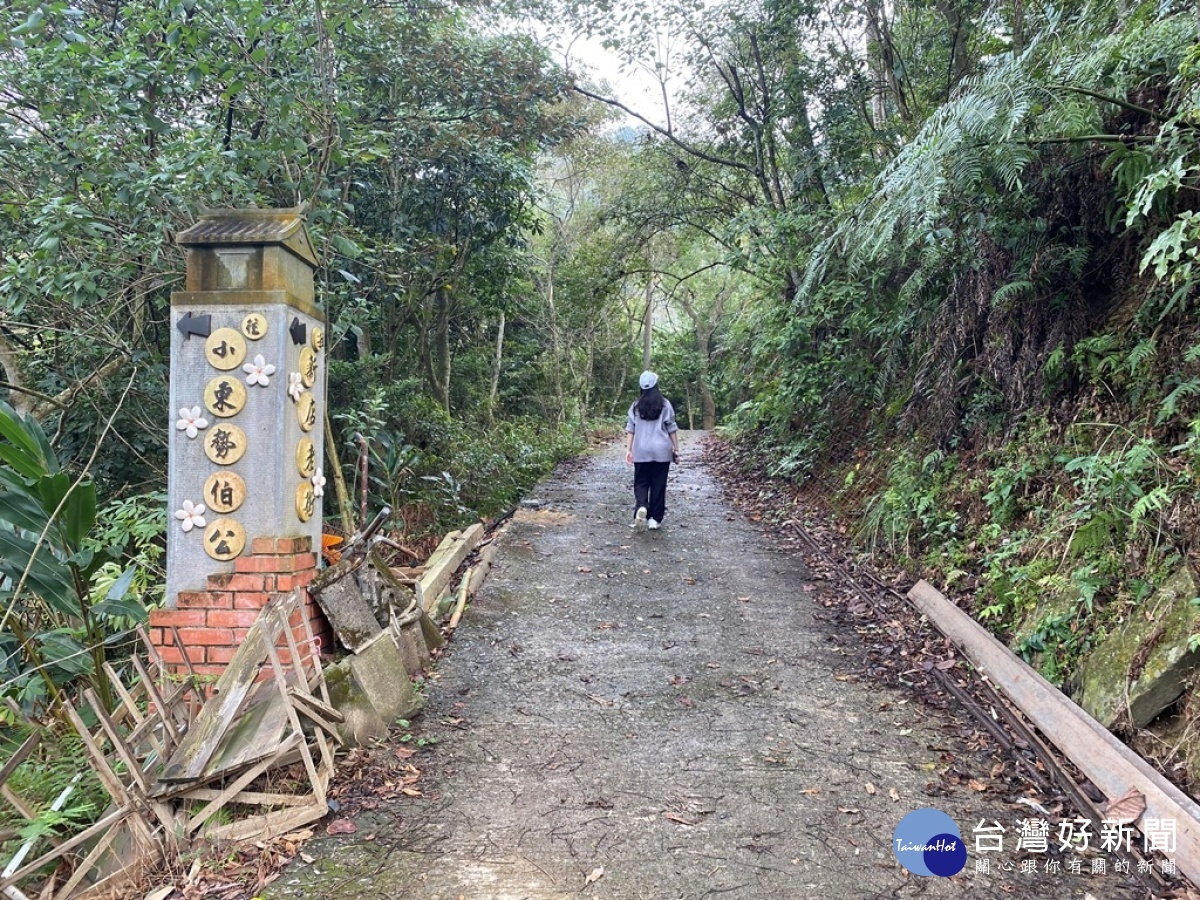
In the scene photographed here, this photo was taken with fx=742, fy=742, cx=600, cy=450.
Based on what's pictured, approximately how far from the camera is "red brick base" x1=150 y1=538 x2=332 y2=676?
3.59 meters

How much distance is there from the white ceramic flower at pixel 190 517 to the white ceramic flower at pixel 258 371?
675 mm

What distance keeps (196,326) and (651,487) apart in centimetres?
516

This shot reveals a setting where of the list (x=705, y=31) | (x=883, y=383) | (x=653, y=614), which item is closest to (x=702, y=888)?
(x=653, y=614)

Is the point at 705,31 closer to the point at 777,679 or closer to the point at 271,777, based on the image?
the point at 777,679

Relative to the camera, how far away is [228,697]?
3246mm

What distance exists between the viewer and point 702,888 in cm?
268

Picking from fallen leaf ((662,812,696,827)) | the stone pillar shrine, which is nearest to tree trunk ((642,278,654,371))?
the stone pillar shrine

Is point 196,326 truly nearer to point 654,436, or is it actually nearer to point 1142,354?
point 654,436

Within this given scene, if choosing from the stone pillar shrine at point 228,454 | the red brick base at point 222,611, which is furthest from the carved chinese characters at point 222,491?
the red brick base at point 222,611

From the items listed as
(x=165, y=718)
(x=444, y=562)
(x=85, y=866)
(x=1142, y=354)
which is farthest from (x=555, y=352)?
(x=85, y=866)

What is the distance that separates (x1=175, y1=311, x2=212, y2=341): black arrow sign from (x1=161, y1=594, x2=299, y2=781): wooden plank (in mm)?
1353

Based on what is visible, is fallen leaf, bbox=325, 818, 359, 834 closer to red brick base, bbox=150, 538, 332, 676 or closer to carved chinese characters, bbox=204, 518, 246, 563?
red brick base, bbox=150, 538, 332, 676

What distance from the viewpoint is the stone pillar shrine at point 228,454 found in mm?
3605

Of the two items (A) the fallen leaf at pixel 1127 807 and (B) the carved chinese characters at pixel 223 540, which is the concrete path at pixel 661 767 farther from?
(B) the carved chinese characters at pixel 223 540
